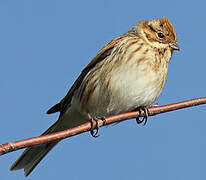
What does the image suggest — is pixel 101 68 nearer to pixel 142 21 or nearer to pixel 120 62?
pixel 120 62

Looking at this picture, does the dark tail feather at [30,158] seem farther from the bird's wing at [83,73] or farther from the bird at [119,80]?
the bird's wing at [83,73]

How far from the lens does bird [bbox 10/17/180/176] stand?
6223 millimetres

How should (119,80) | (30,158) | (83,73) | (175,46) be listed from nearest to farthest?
1. (30,158)
2. (119,80)
3. (175,46)
4. (83,73)

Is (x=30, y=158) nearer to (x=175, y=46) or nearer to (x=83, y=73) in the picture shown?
(x=83, y=73)

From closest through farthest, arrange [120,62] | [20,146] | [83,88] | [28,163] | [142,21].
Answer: [20,146] < [28,163] < [120,62] < [83,88] < [142,21]

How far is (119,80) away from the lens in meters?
6.20

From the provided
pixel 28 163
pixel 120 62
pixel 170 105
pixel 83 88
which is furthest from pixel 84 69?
pixel 170 105

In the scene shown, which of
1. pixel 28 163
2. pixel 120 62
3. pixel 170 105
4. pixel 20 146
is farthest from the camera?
pixel 120 62

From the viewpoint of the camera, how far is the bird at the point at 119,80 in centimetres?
622

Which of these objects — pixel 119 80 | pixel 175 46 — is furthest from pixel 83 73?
pixel 175 46

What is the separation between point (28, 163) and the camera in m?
5.88

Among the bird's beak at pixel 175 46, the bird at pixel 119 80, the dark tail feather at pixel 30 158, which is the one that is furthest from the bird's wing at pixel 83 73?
the bird's beak at pixel 175 46

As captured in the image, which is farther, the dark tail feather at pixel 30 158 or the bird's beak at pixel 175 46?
the bird's beak at pixel 175 46

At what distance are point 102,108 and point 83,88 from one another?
465 millimetres
